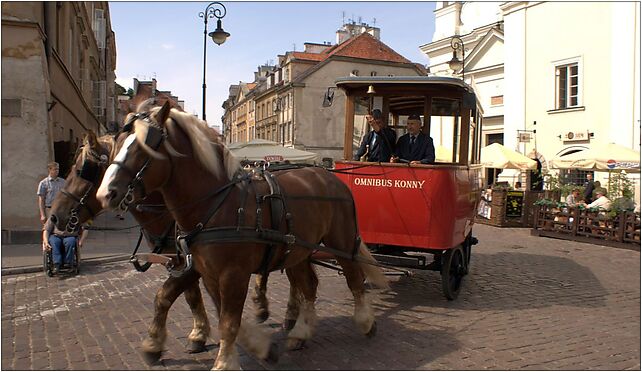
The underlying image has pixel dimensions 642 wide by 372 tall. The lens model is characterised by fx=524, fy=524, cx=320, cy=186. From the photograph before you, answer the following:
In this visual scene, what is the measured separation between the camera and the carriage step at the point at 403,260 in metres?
6.18

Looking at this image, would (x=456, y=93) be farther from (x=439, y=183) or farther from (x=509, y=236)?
(x=509, y=236)

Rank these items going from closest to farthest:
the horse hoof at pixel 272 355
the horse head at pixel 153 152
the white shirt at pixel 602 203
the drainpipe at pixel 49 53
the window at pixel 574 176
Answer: the horse head at pixel 153 152 < the horse hoof at pixel 272 355 < the drainpipe at pixel 49 53 < the white shirt at pixel 602 203 < the window at pixel 574 176

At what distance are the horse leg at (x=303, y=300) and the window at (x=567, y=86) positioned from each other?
19509 millimetres

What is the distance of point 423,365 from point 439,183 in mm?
2345

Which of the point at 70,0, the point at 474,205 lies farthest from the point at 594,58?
the point at 70,0

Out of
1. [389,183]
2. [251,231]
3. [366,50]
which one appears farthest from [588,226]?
[366,50]

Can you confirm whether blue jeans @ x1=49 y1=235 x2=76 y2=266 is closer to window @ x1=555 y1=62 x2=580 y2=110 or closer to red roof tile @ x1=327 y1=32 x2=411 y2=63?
window @ x1=555 y1=62 x2=580 y2=110

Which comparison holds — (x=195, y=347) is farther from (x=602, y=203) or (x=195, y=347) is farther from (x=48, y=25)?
(x=602, y=203)

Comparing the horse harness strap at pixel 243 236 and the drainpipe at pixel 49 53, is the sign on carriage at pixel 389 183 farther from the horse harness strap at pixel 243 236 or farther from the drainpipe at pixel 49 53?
the drainpipe at pixel 49 53

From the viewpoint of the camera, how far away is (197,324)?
462cm

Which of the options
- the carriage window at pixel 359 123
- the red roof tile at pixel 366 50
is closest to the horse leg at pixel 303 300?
the carriage window at pixel 359 123

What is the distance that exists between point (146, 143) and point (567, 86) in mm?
21757

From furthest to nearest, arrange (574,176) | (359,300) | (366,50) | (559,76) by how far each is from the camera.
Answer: (366,50) < (559,76) < (574,176) < (359,300)

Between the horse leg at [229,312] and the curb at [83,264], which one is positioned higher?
the horse leg at [229,312]
